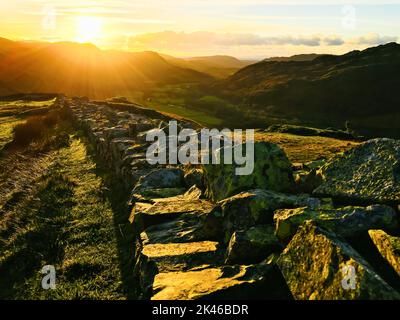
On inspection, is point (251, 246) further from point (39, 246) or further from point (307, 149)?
point (307, 149)

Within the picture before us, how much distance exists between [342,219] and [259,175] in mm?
3475

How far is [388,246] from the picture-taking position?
6.77 m

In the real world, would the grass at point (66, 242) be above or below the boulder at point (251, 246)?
below

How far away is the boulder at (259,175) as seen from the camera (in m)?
11.0

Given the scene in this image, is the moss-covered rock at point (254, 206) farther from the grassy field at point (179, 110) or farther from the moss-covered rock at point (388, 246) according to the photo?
the grassy field at point (179, 110)

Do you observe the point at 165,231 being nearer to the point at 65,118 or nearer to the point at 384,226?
the point at 384,226

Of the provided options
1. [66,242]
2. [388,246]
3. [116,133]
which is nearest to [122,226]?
[66,242]

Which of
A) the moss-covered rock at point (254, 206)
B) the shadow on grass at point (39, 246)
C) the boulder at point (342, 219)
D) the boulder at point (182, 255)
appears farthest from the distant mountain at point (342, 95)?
the boulder at point (342, 219)

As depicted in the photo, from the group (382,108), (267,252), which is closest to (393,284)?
(267,252)

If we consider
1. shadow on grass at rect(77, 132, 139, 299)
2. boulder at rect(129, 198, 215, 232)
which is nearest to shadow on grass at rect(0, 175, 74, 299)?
shadow on grass at rect(77, 132, 139, 299)

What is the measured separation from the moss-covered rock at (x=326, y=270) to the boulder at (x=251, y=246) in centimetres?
79

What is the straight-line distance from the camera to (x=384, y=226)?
24.6 feet

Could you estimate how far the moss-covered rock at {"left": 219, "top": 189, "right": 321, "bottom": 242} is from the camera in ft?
30.1
